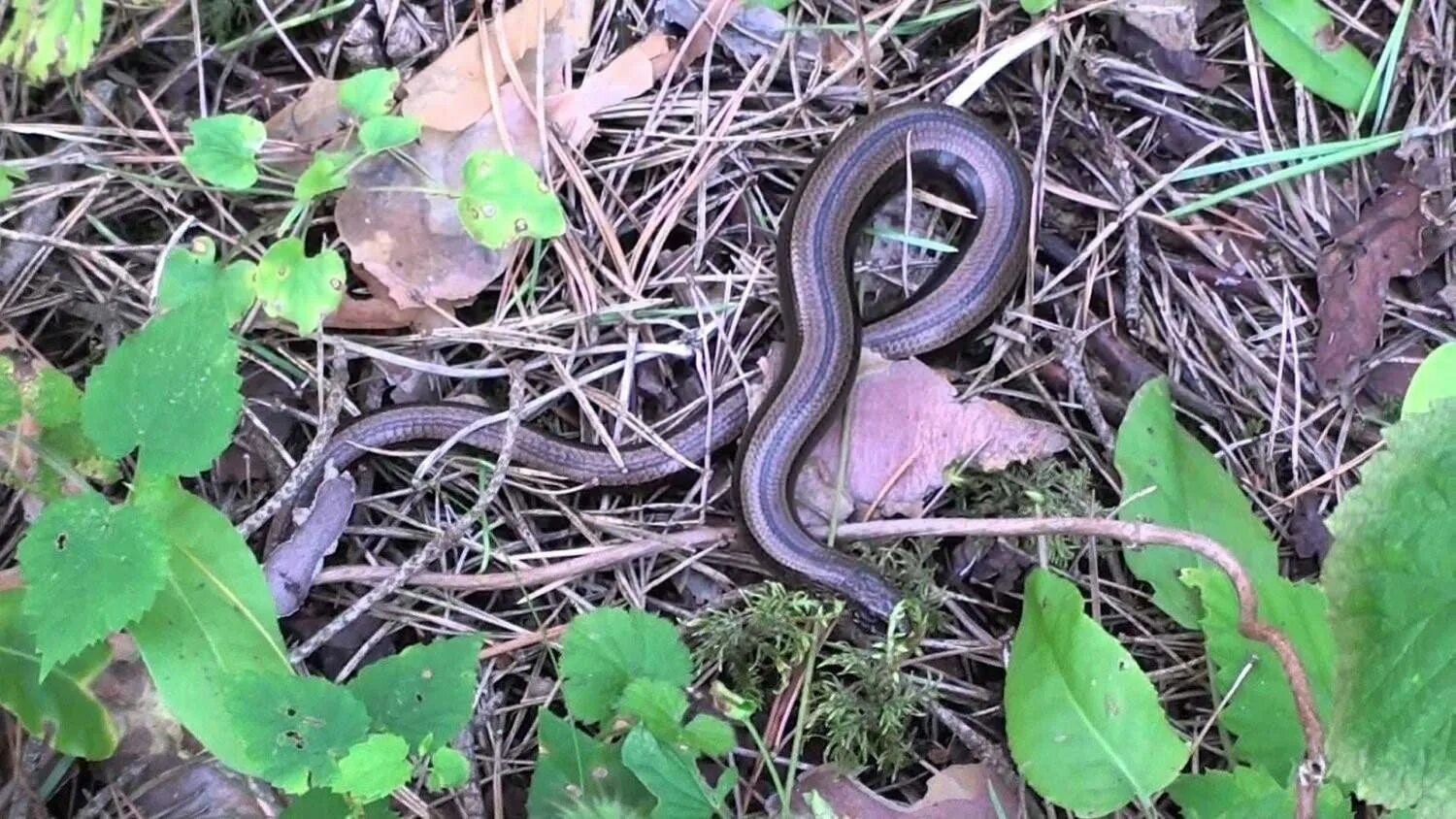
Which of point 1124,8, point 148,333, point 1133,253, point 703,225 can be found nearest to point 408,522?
point 148,333

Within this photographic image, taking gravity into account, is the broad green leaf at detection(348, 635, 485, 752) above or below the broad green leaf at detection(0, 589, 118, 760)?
above

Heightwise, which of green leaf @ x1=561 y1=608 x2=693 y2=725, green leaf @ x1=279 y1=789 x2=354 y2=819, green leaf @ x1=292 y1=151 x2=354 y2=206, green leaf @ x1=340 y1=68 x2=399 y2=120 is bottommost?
green leaf @ x1=279 y1=789 x2=354 y2=819

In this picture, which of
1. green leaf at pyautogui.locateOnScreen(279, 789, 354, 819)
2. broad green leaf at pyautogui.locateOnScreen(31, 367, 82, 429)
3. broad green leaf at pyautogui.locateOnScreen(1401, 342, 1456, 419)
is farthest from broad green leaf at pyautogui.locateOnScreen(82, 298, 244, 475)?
broad green leaf at pyautogui.locateOnScreen(1401, 342, 1456, 419)

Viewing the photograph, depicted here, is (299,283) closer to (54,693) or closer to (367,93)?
(367,93)

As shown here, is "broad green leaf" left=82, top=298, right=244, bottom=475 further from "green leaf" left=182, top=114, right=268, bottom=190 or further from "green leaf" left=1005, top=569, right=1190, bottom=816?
"green leaf" left=1005, top=569, right=1190, bottom=816

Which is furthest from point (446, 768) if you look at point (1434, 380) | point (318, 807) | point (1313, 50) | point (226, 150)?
point (1313, 50)

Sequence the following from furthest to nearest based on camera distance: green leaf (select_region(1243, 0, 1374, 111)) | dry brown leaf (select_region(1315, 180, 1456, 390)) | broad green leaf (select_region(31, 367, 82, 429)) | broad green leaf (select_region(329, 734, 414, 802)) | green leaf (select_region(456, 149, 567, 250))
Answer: green leaf (select_region(1243, 0, 1374, 111)) → dry brown leaf (select_region(1315, 180, 1456, 390)) → green leaf (select_region(456, 149, 567, 250)) → broad green leaf (select_region(31, 367, 82, 429)) → broad green leaf (select_region(329, 734, 414, 802))
